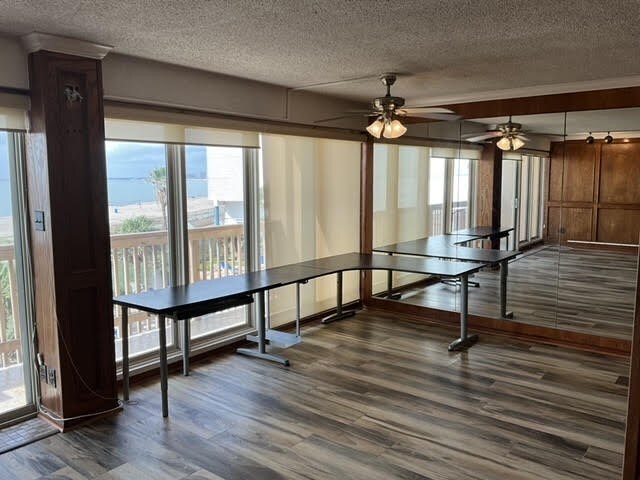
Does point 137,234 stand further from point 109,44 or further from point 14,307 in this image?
point 109,44

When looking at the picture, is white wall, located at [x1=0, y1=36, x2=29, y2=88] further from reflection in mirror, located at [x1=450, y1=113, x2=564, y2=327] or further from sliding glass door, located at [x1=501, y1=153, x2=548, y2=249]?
sliding glass door, located at [x1=501, y1=153, x2=548, y2=249]

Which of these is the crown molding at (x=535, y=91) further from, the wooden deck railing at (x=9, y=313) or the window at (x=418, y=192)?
the wooden deck railing at (x=9, y=313)

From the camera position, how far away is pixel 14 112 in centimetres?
289

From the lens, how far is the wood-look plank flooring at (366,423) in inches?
105

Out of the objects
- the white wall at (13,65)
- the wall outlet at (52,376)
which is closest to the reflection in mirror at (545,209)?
the wall outlet at (52,376)

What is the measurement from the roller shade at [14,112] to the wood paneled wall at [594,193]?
3.96 meters

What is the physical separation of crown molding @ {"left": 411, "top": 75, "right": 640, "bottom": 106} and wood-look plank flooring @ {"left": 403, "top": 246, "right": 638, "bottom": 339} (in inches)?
53.0

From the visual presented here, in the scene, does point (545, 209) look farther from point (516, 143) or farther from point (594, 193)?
point (516, 143)

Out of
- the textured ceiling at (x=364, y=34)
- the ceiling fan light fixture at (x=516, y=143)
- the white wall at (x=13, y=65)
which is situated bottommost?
the ceiling fan light fixture at (x=516, y=143)

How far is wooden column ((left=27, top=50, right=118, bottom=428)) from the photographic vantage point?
2.89 metres

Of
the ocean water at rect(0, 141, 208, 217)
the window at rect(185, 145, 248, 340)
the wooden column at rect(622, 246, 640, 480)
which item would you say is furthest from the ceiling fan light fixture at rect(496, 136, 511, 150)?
the wooden column at rect(622, 246, 640, 480)

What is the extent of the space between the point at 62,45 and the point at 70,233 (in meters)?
1.04

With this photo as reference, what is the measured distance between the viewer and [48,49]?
281 cm

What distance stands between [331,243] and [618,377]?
2867mm
